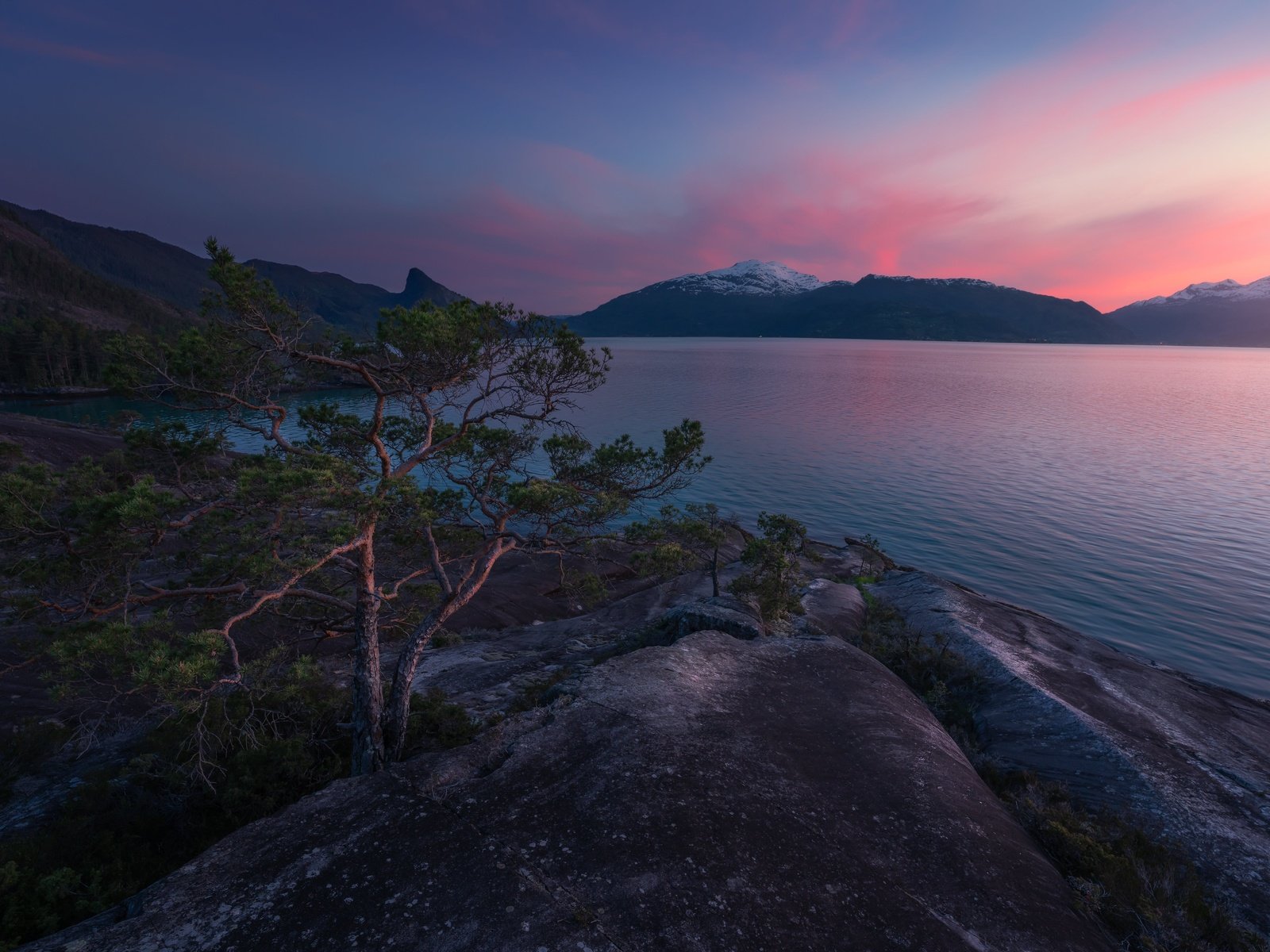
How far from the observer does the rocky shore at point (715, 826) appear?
8.39 m

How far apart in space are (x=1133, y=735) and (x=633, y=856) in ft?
65.0

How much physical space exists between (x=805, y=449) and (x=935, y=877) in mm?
64057

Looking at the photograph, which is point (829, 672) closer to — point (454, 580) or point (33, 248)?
point (454, 580)

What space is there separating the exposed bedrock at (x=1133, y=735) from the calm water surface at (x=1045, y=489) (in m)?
5.89

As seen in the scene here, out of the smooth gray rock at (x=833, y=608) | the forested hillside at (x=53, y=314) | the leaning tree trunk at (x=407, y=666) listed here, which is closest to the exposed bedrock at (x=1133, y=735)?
the smooth gray rock at (x=833, y=608)

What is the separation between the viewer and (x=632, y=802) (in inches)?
422

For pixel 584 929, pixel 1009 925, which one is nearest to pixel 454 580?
pixel 584 929

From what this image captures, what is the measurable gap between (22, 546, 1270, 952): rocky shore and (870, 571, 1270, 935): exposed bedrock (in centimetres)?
9

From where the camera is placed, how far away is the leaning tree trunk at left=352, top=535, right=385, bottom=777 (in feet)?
43.6

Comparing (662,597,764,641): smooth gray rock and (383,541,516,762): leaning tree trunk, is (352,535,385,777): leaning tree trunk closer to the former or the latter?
(383,541,516,762): leaning tree trunk

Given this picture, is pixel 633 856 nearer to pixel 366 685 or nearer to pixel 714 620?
pixel 366 685

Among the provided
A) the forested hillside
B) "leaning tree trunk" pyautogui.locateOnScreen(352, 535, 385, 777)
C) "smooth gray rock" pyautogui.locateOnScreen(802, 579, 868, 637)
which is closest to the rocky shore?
"leaning tree trunk" pyautogui.locateOnScreen(352, 535, 385, 777)

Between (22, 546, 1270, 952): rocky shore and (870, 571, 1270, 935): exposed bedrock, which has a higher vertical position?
(22, 546, 1270, 952): rocky shore

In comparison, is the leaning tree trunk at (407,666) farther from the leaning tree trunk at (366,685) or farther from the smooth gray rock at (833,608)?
the smooth gray rock at (833,608)
